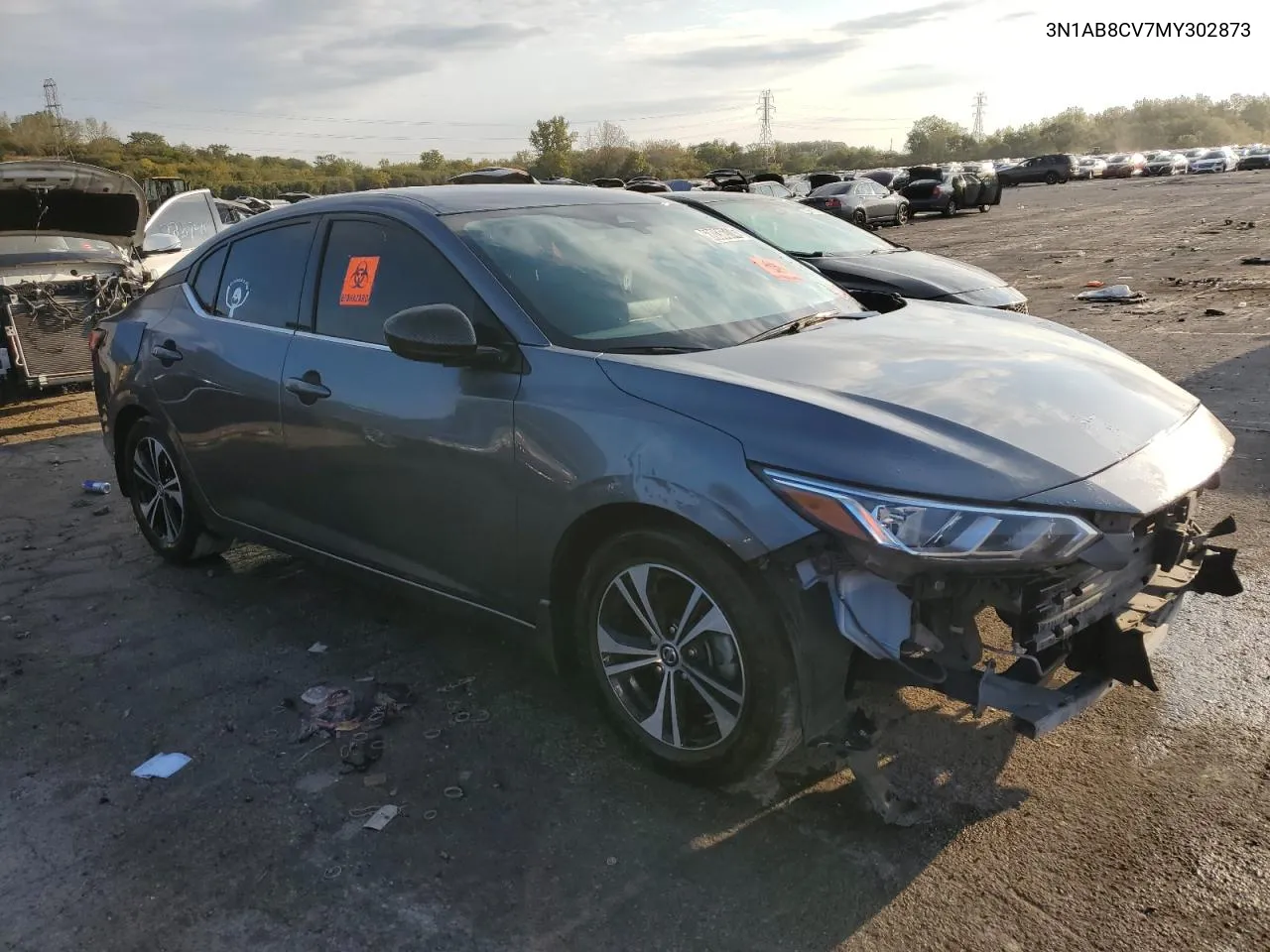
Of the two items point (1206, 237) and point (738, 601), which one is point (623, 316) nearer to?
point (738, 601)

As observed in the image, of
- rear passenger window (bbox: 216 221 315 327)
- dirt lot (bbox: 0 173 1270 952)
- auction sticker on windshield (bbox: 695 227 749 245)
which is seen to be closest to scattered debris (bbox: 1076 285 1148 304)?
dirt lot (bbox: 0 173 1270 952)

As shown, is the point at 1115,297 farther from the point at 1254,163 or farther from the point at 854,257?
the point at 1254,163

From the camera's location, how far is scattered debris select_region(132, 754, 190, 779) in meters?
3.43

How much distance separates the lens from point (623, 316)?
3574mm

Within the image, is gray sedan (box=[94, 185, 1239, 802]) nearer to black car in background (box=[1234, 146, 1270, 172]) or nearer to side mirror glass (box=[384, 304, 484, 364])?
side mirror glass (box=[384, 304, 484, 364])

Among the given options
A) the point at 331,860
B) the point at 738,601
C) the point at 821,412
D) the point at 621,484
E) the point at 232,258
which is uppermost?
the point at 232,258

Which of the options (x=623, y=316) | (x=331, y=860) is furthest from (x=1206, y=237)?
(x=331, y=860)

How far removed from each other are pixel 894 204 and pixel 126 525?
27.0 metres

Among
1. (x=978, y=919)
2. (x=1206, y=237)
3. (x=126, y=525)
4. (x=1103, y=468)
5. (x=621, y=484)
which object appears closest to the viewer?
(x=978, y=919)

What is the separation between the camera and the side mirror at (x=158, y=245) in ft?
34.8

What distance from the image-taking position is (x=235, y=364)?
4.45 meters

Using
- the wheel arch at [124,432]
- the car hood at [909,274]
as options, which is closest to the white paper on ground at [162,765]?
the wheel arch at [124,432]

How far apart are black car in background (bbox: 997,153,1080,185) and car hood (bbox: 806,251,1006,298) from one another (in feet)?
186

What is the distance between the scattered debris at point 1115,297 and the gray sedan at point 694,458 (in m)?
9.38
